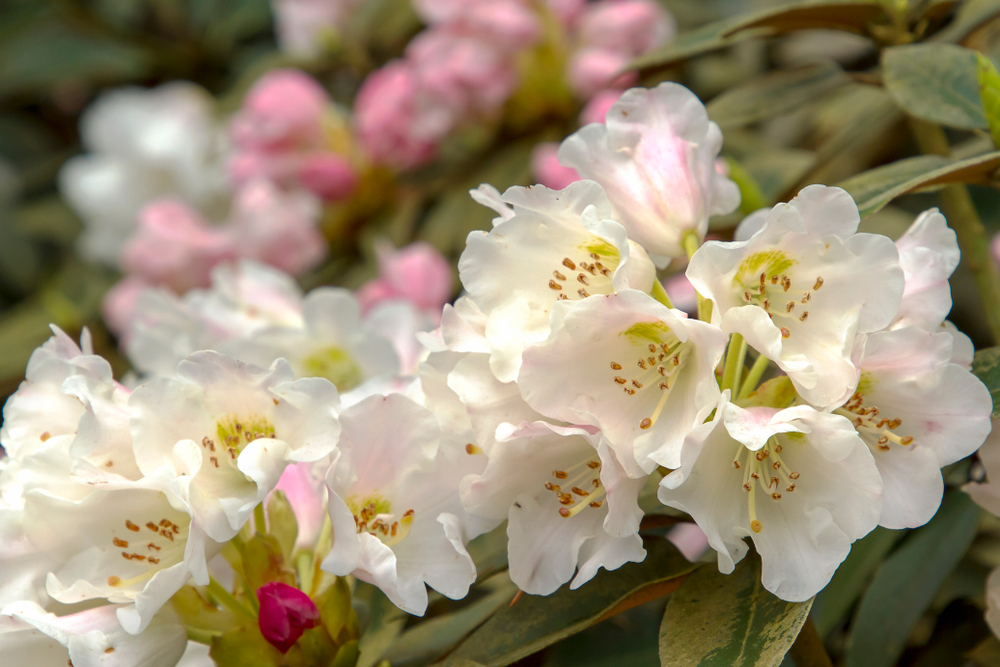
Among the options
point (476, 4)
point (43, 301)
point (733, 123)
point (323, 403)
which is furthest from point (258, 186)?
point (323, 403)

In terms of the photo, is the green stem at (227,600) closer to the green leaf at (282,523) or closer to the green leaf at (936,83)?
the green leaf at (282,523)

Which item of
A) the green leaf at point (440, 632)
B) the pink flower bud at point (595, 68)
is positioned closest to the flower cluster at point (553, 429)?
the green leaf at point (440, 632)

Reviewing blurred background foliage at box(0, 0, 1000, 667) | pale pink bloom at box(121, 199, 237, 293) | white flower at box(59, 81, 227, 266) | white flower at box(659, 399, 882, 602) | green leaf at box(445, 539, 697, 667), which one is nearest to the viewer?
white flower at box(659, 399, 882, 602)

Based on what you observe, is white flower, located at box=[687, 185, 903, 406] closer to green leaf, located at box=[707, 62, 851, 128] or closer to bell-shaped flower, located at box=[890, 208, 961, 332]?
bell-shaped flower, located at box=[890, 208, 961, 332]

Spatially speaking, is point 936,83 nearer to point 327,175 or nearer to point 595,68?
point 595,68

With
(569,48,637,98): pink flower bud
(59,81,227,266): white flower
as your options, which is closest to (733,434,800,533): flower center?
(569,48,637,98): pink flower bud

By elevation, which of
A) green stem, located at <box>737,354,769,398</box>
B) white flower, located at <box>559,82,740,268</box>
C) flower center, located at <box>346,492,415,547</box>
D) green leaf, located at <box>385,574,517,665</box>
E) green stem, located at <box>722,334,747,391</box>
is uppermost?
white flower, located at <box>559,82,740,268</box>

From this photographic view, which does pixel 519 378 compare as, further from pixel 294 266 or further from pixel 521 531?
pixel 294 266
